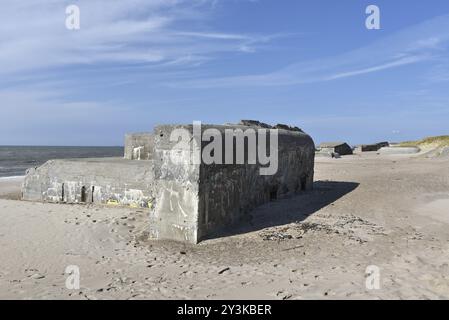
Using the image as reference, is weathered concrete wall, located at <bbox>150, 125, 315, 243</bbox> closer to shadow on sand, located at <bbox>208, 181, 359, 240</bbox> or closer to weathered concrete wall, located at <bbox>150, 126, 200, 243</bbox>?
weathered concrete wall, located at <bbox>150, 126, 200, 243</bbox>

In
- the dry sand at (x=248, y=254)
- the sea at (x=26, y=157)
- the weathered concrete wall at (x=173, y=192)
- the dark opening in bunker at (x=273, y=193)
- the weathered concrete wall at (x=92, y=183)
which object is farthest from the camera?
the sea at (x=26, y=157)

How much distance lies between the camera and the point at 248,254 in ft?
21.2

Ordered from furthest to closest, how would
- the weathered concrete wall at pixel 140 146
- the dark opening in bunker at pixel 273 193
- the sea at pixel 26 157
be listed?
the sea at pixel 26 157
the weathered concrete wall at pixel 140 146
the dark opening in bunker at pixel 273 193

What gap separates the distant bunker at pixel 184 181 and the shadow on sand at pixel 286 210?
0.19 meters

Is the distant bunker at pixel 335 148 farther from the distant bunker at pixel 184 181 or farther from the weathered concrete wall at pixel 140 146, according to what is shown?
the weathered concrete wall at pixel 140 146

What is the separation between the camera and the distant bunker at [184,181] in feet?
23.2

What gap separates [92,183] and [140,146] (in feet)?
9.26

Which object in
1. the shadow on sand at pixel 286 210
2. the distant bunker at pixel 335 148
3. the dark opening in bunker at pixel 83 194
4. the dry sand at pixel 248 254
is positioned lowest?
the dry sand at pixel 248 254

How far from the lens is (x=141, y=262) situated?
20.3 ft

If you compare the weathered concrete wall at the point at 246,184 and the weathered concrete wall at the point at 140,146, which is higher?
the weathered concrete wall at the point at 140,146

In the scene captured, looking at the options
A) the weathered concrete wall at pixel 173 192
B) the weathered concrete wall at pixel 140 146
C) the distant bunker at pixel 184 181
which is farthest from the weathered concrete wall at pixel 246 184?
the weathered concrete wall at pixel 140 146

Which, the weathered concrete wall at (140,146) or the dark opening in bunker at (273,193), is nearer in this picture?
the dark opening in bunker at (273,193)
